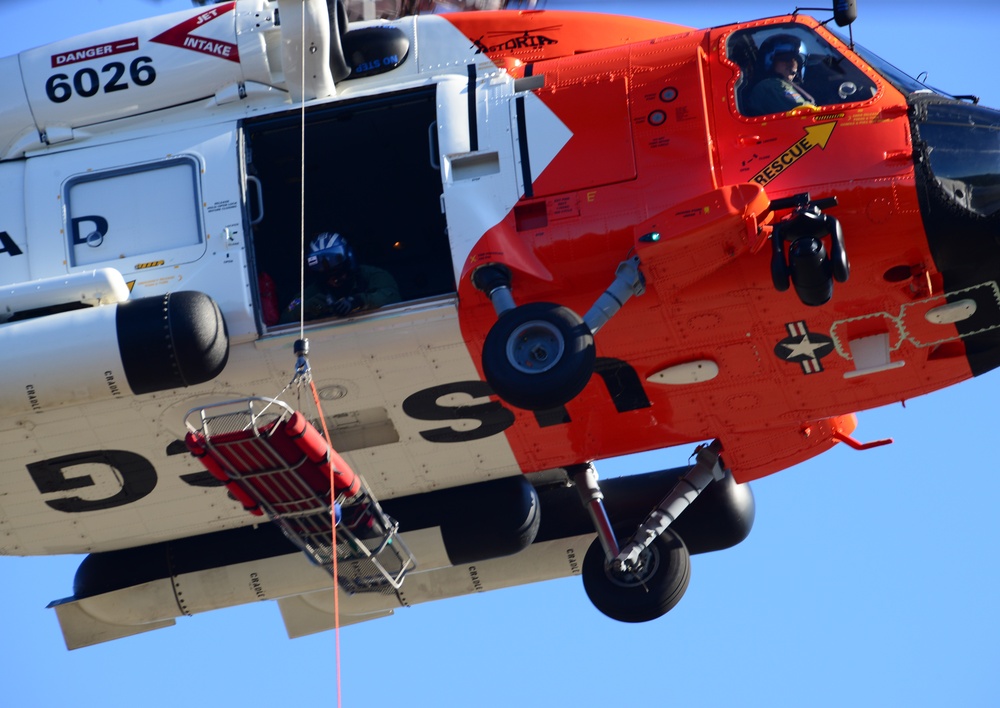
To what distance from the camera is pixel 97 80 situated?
10961 mm

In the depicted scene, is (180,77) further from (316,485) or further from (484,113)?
(316,485)

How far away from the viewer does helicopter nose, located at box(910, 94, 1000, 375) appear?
9297 mm

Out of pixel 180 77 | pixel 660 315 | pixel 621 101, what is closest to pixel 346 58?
pixel 180 77

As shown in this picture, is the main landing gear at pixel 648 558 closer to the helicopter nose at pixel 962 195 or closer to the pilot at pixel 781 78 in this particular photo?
the helicopter nose at pixel 962 195

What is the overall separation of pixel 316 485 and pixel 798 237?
10.7 ft

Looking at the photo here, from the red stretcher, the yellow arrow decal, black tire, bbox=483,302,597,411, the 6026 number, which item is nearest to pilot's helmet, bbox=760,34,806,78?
the yellow arrow decal

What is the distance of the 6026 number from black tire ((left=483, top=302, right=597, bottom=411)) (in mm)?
3588

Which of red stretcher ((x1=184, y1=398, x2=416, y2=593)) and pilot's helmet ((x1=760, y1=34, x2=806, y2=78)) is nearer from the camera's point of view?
red stretcher ((x1=184, y1=398, x2=416, y2=593))

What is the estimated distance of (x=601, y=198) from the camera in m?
9.64

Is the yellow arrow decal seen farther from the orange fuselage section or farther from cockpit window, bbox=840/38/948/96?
cockpit window, bbox=840/38/948/96

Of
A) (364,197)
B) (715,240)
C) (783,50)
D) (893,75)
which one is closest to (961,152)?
(893,75)

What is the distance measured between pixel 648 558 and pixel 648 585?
193 mm

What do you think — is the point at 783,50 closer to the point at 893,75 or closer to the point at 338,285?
the point at 893,75

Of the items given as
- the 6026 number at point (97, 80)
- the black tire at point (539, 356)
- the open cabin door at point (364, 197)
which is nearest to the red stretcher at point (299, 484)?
the black tire at point (539, 356)
